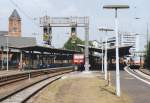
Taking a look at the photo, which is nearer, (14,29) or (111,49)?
(111,49)

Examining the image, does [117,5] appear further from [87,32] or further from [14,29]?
[14,29]

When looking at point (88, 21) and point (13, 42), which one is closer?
point (88, 21)

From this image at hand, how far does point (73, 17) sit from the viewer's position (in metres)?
71.4

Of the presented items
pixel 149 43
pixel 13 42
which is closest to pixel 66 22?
pixel 149 43

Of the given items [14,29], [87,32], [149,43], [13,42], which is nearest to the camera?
[87,32]

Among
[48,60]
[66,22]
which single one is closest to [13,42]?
[48,60]

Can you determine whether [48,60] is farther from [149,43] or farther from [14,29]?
[14,29]

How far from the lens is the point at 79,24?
7081cm

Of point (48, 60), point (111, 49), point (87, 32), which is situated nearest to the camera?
point (87, 32)

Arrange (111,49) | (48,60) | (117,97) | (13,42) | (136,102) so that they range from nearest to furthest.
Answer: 1. (136,102)
2. (117,97)
3. (111,49)
4. (48,60)
5. (13,42)

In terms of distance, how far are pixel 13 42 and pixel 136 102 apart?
14655 centimetres

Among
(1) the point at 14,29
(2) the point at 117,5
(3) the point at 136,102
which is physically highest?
(1) the point at 14,29

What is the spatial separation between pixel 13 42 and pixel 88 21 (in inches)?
3943

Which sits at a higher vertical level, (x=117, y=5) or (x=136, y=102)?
(x=117, y=5)
